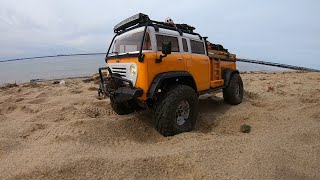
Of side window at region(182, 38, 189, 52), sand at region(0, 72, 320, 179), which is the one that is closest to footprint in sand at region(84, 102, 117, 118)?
sand at region(0, 72, 320, 179)

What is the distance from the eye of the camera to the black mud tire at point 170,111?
191 inches

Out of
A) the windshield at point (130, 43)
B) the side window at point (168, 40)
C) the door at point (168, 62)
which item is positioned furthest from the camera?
the side window at point (168, 40)

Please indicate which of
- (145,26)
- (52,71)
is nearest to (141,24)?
(145,26)

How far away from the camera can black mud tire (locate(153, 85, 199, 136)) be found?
4.85 meters

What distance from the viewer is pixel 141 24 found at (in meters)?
5.38

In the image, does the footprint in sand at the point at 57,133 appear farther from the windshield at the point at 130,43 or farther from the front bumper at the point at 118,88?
the windshield at the point at 130,43

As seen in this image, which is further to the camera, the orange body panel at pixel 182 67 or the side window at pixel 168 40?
the side window at pixel 168 40

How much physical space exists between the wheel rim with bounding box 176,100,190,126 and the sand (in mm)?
388

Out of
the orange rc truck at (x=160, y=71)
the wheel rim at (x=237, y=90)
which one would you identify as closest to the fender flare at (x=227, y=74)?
the wheel rim at (x=237, y=90)

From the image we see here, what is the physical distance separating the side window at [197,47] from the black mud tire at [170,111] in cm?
123

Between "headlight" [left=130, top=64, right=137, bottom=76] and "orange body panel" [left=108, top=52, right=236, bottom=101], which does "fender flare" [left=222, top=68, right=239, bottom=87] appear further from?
"headlight" [left=130, top=64, right=137, bottom=76]

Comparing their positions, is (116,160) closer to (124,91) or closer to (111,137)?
(111,137)

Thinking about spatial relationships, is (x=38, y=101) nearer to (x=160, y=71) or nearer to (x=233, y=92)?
(x=160, y=71)

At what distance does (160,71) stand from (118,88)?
847 mm
